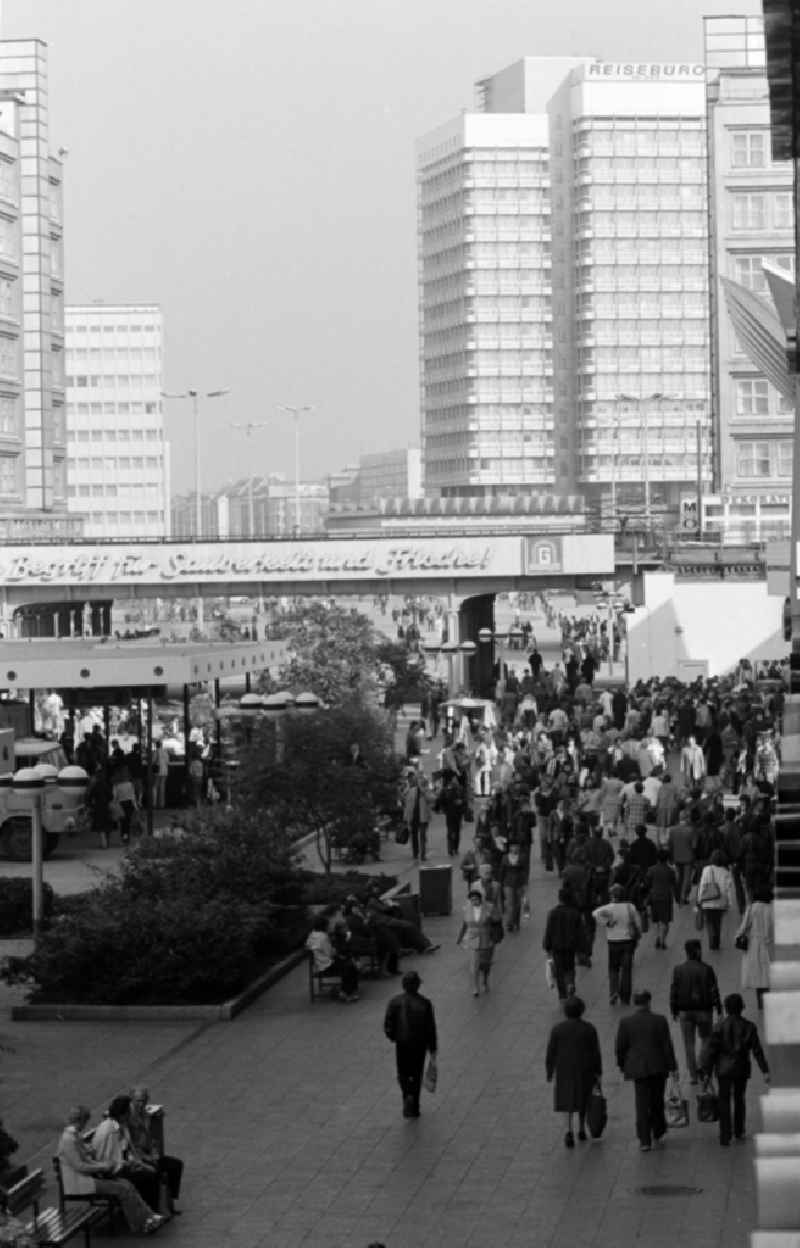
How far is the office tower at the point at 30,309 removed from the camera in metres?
101

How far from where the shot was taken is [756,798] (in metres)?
28.7

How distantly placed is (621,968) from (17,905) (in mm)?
8485

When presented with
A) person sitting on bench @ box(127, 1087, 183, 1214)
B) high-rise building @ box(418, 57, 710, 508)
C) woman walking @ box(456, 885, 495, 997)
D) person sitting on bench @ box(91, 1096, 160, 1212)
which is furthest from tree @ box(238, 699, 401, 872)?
high-rise building @ box(418, 57, 710, 508)

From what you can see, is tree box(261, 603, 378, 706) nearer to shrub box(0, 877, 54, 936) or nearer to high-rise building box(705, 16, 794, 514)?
high-rise building box(705, 16, 794, 514)

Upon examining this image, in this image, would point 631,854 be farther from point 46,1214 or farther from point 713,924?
point 46,1214

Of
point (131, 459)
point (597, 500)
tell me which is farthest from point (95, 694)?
point (131, 459)

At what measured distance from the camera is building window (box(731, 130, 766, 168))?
87125 millimetres

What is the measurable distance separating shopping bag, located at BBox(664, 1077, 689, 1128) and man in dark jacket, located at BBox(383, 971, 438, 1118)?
1632mm

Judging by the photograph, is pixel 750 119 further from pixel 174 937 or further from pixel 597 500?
pixel 597 500

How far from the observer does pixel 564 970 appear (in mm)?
21688

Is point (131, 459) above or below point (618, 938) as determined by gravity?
above

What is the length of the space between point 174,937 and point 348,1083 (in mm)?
3966

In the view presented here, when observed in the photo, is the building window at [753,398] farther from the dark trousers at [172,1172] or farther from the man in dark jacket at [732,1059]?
the dark trousers at [172,1172]

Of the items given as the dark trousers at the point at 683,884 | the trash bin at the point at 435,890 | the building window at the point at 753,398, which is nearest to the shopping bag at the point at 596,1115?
the dark trousers at the point at 683,884
